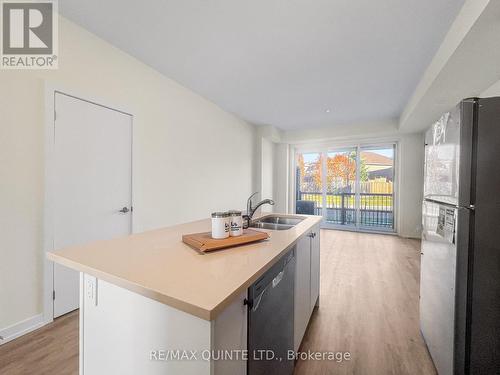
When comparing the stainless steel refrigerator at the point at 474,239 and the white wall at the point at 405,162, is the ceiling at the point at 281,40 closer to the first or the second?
the stainless steel refrigerator at the point at 474,239

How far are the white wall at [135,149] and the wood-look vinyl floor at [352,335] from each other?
1.15 ft

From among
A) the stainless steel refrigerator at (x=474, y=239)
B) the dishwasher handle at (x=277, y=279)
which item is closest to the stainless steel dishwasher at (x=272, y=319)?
the dishwasher handle at (x=277, y=279)

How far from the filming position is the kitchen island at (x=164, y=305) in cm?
68

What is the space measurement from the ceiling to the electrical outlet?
2.06 metres

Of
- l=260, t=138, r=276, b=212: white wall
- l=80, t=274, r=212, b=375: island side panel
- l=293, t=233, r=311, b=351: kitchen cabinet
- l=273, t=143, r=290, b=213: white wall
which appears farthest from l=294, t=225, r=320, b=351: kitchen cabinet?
l=273, t=143, r=290, b=213: white wall

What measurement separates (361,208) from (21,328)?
19.8 ft

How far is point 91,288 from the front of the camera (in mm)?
947

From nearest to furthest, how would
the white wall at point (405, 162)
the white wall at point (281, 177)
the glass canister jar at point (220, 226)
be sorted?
1. the glass canister jar at point (220, 226)
2. the white wall at point (405, 162)
3. the white wall at point (281, 177)

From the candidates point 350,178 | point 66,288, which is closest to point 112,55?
point 66,288

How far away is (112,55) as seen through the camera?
2381 mm

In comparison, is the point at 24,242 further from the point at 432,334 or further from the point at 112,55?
the point at 432,334

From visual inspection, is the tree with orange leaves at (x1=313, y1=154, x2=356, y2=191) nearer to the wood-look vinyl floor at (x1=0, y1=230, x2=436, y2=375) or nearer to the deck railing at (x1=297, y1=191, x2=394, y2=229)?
the deck railing at (x1=297, y1=191, x2=394, y2=229)

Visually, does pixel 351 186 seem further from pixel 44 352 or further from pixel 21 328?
pixel 21 328

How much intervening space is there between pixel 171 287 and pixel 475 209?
1412 millimetres
